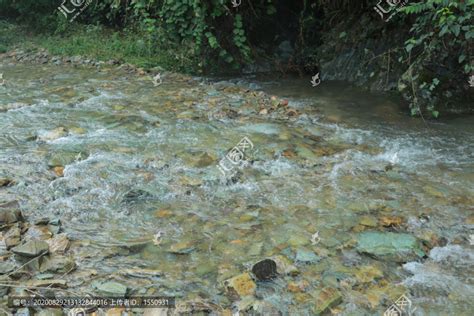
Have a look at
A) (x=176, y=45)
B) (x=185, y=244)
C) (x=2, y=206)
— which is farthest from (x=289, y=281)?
(x=176, y=45)

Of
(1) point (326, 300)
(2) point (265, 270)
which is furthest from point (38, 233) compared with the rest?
(1) point (326, 300)

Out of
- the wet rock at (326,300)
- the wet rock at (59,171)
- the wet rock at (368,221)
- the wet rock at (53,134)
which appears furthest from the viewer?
the wet rock at (53,134)

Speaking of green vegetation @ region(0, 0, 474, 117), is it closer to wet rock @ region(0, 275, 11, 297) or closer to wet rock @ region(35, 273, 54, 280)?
wet rock @ region(35, 273, 54, 280)

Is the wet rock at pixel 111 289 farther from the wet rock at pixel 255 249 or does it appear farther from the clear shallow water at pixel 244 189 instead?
the wet rock at pixel 255 249

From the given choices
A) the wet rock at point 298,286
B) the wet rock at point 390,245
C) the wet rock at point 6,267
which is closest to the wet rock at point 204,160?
the wet rock at point 390,245

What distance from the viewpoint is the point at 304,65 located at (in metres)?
8.40

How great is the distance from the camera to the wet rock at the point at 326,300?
2701 millimetres

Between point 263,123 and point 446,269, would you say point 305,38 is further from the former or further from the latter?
point 446,269

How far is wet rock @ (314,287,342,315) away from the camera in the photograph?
270cm

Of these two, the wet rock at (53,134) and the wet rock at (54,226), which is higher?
the wet rock at (54,226)

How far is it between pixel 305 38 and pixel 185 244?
241 inches

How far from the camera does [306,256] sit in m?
3.20

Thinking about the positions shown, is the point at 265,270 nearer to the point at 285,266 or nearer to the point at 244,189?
the point at 285,266
